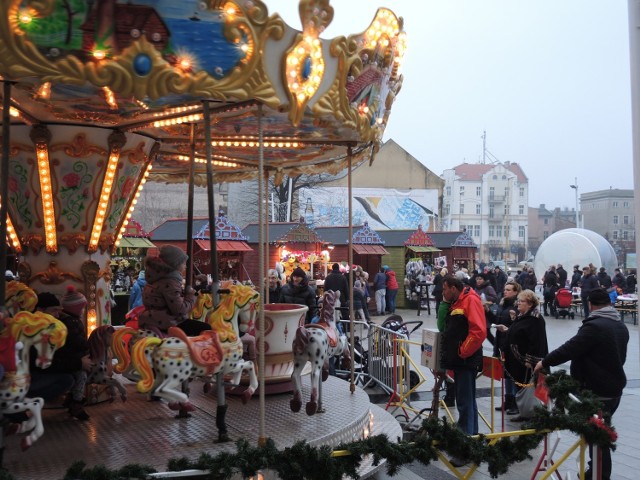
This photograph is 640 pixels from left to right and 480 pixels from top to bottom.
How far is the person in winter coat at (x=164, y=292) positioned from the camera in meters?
5.05

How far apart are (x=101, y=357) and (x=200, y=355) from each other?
4.34 feet

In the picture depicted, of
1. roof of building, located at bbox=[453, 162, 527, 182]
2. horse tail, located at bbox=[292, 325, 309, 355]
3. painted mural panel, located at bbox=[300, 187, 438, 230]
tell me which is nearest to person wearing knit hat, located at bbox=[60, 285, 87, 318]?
horse tail, located at bbox=[292, 325, 309, 355]

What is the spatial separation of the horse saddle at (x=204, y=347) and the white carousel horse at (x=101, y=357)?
960mm

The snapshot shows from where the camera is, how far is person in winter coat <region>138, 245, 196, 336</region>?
5055 millimetres

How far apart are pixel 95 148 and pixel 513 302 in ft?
18.4

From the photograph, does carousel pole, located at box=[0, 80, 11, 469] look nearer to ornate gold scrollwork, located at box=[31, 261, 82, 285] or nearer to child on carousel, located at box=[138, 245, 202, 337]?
child on carousel, located at box=[138, 245, 202, 337]

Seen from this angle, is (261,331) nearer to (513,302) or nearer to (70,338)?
(70,338)

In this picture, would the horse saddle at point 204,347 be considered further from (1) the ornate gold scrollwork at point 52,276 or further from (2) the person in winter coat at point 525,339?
(2) the person in winter coat at point 525,339

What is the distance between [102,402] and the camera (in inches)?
240

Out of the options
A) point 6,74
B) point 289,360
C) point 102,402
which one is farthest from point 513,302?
point 6,74

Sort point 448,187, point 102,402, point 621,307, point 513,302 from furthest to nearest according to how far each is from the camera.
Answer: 1. point 448,187
2. point 621,307
3. point 513,302
4. point 102,402

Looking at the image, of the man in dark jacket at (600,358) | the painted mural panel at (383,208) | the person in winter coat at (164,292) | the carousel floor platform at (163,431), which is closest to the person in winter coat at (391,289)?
the carousel floor platform at (163,431)

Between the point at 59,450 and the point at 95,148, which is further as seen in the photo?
the point at 95,148

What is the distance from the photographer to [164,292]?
16.6ft
